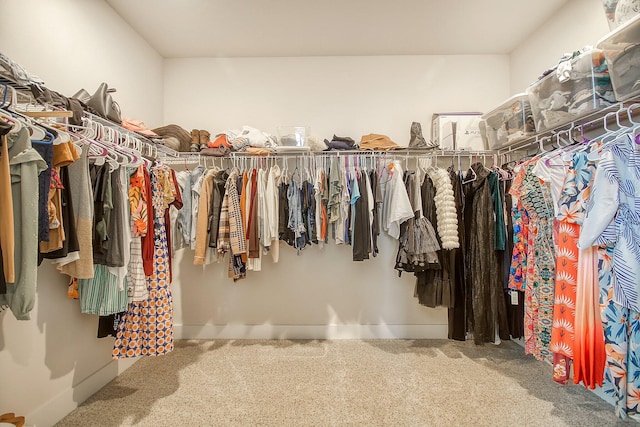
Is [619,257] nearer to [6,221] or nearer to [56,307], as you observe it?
[6,221]

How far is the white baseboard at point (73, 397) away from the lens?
1633 millimetres

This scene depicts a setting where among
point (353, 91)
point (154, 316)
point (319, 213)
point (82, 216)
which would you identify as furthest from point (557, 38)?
point (154, 316)

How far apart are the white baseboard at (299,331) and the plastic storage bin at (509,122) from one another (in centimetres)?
182

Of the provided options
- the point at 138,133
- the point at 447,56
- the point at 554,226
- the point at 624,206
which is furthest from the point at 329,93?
the point at 624,206

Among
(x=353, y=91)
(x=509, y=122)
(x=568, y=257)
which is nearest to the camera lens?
(x=568, y=257)

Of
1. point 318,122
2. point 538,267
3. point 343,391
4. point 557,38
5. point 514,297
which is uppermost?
point 557,38

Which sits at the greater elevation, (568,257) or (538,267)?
Answer: (568,257)

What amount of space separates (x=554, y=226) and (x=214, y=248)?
95.2 inches

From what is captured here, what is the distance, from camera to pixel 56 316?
176cm

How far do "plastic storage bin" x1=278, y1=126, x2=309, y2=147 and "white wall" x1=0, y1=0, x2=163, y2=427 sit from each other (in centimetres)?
139

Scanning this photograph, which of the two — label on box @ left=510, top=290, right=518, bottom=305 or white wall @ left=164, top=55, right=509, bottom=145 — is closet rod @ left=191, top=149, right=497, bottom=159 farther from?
label on box @ left=510, top=290, right=518, bottom=305

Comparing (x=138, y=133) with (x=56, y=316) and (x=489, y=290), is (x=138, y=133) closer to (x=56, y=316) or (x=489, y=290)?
(x=56, y=316)

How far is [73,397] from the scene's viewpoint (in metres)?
1.84

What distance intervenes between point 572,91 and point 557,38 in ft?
3.41
